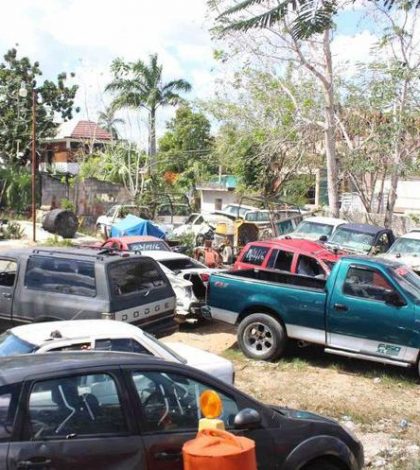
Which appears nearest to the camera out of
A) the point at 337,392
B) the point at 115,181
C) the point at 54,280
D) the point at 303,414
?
the point at 303,414

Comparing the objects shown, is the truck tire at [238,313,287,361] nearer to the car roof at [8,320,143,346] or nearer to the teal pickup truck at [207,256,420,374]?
the teal pickup truck at [207,256,420,374]

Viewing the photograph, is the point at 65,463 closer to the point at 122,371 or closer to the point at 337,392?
the point at 122,371

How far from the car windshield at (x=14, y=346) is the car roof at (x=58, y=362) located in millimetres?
1594

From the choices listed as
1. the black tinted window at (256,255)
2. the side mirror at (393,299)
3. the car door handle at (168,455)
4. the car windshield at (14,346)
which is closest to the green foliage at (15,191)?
the black tinted window at (256,255)

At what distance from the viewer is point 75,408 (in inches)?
156

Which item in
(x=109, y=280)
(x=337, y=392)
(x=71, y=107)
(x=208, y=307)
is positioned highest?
(x=71, y=107)

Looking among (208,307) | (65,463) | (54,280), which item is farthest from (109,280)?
(65,463)

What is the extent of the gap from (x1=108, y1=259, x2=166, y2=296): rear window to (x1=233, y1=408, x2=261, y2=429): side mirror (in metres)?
5.29

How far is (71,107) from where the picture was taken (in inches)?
1919

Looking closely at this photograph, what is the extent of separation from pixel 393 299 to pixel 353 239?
30.6 feet

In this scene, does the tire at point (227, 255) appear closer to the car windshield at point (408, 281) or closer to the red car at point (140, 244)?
the red car at point (140, 244)

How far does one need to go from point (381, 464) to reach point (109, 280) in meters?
4.55

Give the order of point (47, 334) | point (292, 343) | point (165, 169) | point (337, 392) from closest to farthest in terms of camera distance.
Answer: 1. point (47, 334)
2. point (337, 392)
3. point (292, 343)
4. point (165, 169)

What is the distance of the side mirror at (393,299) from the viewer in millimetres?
9508
